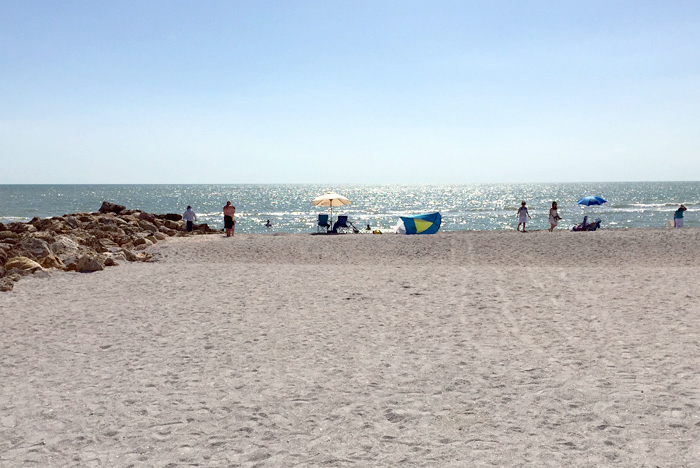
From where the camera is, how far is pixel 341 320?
869 centimetres

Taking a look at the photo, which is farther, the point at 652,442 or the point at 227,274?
the point at 227,274

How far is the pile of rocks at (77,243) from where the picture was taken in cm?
1268

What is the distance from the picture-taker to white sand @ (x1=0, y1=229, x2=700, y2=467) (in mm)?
4402

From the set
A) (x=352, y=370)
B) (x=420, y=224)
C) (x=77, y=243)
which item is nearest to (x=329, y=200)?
(x=420, y=224)

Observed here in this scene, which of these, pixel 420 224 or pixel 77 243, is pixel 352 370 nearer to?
pixel 77 243

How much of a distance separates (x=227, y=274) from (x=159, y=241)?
744 cm

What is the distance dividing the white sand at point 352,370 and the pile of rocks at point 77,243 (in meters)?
0.80

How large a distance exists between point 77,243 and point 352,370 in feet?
40.3

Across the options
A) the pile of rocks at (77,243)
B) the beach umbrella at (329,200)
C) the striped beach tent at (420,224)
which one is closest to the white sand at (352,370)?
the pile of rocks at (77,243)

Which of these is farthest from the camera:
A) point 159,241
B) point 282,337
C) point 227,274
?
point 159,241

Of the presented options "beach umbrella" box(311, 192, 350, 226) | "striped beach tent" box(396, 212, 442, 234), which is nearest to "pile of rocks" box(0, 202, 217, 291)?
"beach umbrella" box(311, 192, 350, 226)

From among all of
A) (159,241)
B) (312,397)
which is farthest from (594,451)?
(159,241)

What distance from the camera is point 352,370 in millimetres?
6301

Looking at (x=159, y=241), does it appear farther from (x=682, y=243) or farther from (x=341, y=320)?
(x=682, y=243)
